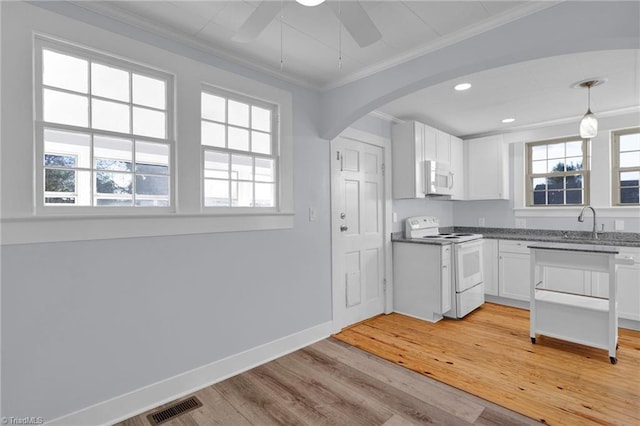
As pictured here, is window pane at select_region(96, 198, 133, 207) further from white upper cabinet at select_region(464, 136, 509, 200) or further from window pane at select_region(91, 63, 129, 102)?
white upper cabinet at select_region(464, 136, 509, 200)

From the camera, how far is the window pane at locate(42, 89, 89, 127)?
1.82m

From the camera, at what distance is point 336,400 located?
7.16 ft

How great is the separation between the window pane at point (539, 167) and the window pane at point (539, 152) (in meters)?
0.06

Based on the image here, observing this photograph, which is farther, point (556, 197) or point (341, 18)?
point (556, 197)

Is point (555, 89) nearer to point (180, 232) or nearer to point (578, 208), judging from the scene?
point (578, 208)

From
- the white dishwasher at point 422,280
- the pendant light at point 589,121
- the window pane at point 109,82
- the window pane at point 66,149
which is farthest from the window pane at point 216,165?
the pendant light at point 589,121

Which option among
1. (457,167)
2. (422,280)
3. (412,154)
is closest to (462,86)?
(412,154)

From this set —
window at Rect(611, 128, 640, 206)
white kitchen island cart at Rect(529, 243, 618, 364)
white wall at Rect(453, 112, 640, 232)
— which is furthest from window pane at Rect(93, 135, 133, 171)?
window at Rect(611, 128, 640, 206)

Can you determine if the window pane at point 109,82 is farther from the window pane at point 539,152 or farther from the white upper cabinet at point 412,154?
the window pane at point 539,152

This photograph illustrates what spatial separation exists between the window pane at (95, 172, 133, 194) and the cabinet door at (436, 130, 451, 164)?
3.69 metres

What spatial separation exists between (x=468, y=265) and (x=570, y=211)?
1.70 metres

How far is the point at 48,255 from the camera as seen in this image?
1.77 m

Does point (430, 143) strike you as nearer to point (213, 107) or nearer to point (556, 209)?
point (556, 209)

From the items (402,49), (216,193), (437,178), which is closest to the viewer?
(402,49)
